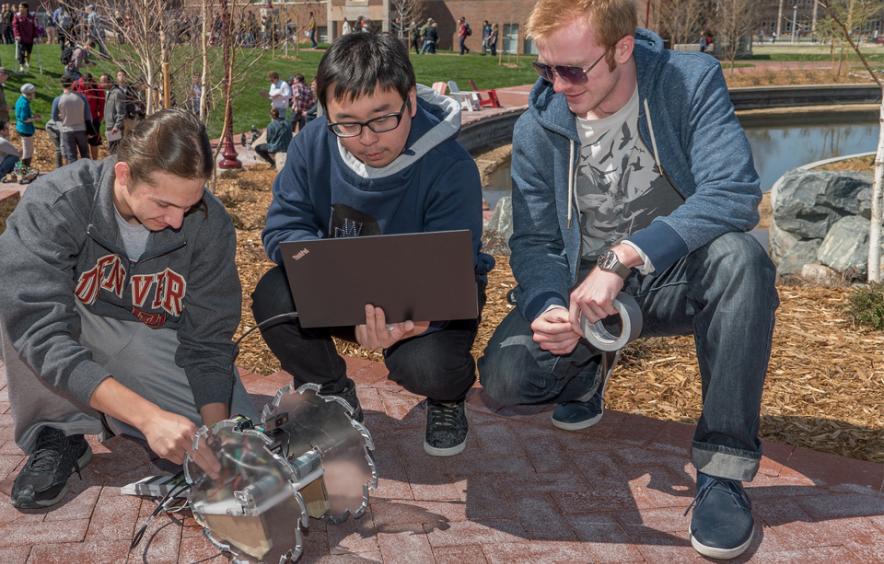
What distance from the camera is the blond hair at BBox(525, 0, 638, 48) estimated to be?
3111 mm

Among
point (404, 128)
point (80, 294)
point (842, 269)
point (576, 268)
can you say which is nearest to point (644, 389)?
point (576, 268)

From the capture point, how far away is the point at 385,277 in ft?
9.86

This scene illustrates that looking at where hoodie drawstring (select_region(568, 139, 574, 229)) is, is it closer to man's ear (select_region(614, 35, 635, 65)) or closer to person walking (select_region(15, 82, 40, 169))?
man's ear (select_region(614, 35, 635, 65))

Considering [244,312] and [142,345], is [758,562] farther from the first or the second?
[244,312]

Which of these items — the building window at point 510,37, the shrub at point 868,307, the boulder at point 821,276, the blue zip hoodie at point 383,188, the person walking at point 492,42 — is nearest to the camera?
the blue zip hoodie at point 383,188

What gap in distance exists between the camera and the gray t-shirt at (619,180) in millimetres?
3395

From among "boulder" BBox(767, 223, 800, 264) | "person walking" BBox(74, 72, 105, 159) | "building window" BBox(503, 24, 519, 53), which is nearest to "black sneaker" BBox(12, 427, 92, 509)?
"boulder" BBox(767, 223, 800, 264)

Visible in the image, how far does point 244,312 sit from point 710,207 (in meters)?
3.62

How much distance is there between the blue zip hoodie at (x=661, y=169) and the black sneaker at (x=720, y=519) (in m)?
0.78

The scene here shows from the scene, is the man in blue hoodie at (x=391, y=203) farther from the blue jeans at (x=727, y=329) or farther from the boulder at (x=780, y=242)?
the boulder at (x=780, y=242)

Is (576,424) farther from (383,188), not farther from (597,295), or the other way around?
(383,188)

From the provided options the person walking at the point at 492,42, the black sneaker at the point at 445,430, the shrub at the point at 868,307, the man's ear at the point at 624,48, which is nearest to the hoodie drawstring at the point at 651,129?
the man's ear at the point at 624,48

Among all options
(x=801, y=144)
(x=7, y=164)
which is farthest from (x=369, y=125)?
(x=801, y=144)

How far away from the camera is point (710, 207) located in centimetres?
297
